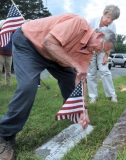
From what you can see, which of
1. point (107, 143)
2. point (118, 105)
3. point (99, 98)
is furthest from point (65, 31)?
point (99, 98)

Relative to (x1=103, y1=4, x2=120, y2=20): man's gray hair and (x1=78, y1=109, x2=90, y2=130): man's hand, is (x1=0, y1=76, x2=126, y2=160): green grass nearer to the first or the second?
(x1=78, y1=109, x2=90, y2=130): man's hand

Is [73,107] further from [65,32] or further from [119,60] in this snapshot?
[119,60]

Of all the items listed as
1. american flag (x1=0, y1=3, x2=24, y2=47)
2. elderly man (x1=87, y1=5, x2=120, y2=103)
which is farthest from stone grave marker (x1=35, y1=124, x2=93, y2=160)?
american flag (x1=0, y1=3, x2=24, y2=47)

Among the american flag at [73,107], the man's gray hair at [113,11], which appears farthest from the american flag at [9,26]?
the american flag at [73,107]

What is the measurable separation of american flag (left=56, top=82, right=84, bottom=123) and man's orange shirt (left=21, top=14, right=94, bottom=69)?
39 centimetres

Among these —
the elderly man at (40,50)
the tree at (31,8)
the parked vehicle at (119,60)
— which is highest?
the elderly man at (40,50)

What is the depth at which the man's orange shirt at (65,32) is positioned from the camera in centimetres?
255

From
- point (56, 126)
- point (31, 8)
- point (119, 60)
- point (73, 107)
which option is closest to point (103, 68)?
point (56, 126)

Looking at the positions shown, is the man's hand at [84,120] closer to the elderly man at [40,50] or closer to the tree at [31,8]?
the elderly man at [40,50]

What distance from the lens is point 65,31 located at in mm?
2535

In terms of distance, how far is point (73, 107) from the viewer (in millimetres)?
2838

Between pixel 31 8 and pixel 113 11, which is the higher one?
pixel 113 11

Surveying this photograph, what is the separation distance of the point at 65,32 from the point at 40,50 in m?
0.38

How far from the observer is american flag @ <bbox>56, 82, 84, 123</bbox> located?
2.80 m
